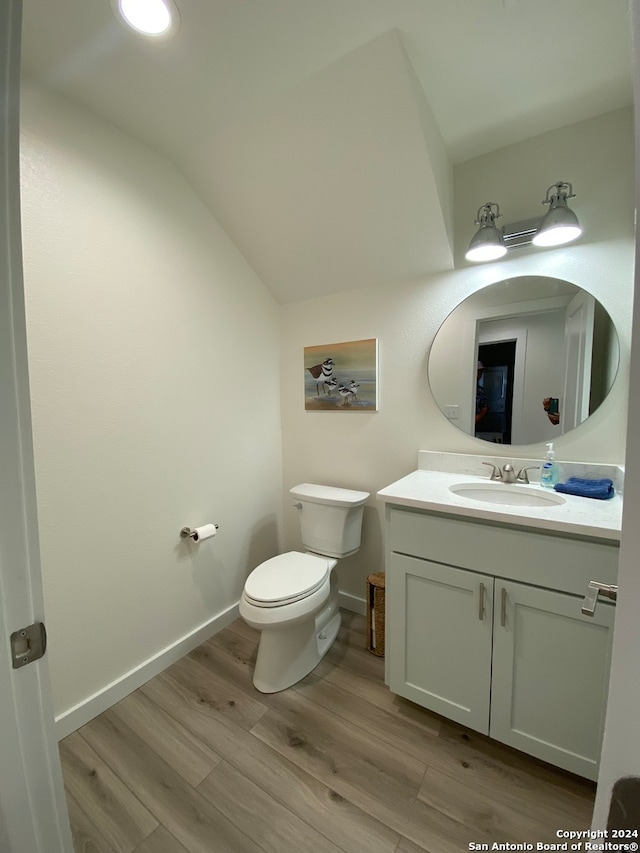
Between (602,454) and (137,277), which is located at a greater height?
(137,277)

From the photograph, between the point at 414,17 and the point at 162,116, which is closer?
the point at 414,17

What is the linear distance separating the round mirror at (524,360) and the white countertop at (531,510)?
337 millimetres

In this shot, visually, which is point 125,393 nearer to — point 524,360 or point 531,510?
point 531,510

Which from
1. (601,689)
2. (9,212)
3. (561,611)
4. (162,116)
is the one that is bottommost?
(601,689)

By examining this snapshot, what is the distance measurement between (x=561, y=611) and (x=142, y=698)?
171cm

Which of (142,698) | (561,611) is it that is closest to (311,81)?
(561,611)

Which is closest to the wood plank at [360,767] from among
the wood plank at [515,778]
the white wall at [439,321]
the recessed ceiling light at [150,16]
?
the wood plank at [515,778]

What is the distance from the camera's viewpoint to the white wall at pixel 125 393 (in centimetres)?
123

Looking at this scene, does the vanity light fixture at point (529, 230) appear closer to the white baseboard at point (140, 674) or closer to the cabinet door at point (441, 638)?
the cabinet door at point (441, 638)

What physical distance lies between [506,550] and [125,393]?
63.3 inches

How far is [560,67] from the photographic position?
117 centimetres

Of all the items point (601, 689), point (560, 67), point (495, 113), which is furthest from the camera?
point (495, 113)

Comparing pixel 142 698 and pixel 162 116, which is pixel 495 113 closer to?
pixel 162 116

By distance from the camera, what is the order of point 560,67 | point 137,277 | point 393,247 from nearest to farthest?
point 560,67 < point 137,277 < point 393,247
